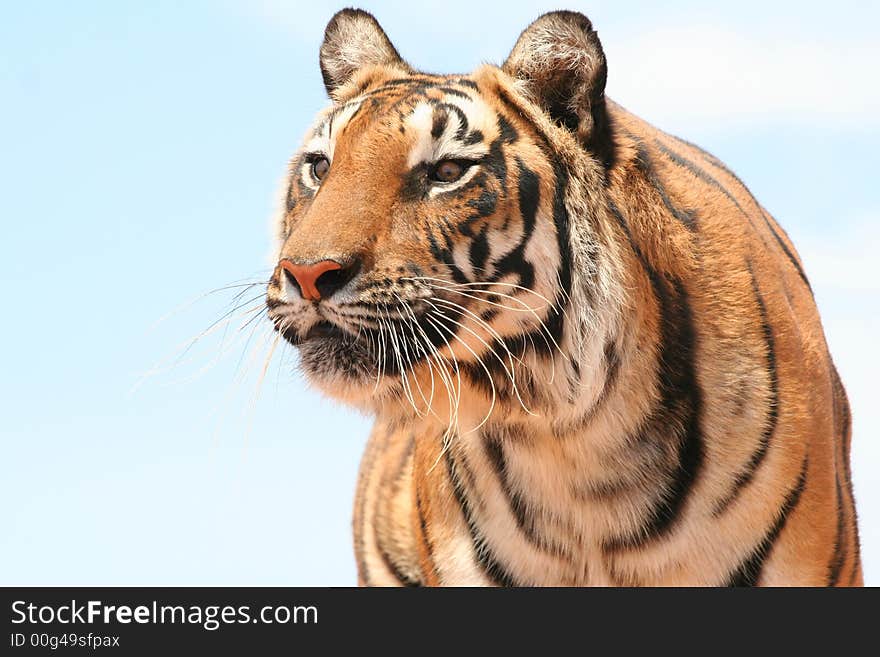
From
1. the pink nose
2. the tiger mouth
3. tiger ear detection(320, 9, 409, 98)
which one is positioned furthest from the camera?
tiger ear detection(320, 9, 409, 98)

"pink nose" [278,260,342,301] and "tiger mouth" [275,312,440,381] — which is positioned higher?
"pink nose" [278,260,342,301]

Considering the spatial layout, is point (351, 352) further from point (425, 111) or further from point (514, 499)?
point (514, 499)

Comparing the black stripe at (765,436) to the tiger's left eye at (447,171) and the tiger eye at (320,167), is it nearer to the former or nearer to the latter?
→ the tiger's left eye at (447,171)

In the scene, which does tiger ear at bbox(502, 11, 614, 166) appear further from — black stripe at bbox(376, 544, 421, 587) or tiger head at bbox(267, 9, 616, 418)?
black stripe at bbox(376, 544, 421, 587)

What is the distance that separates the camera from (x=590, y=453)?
3.52 metres

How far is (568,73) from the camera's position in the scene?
343 cm

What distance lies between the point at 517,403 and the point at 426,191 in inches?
25.4

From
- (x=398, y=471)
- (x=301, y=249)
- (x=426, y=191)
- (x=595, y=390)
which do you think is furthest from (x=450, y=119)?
(x=398, y=471)

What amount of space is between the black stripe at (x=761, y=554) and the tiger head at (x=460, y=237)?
0.76m

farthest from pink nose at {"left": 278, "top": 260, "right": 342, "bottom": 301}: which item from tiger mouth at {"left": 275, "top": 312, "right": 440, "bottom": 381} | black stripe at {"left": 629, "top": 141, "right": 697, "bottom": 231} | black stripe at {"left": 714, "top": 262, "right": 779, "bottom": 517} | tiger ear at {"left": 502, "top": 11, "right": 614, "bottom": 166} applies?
black stripe at {"left": 714, "top": 262, "right": 779, "bottom": 517}

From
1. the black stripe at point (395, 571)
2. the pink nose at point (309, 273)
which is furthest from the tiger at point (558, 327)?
the black stripe at point (395, 571)

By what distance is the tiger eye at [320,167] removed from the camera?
11.4 feet

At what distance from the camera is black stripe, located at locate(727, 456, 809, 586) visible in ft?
11.7

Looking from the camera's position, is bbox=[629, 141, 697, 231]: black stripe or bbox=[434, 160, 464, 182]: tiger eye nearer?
bbox=[434, 160, 464, 182]: tiger eye
